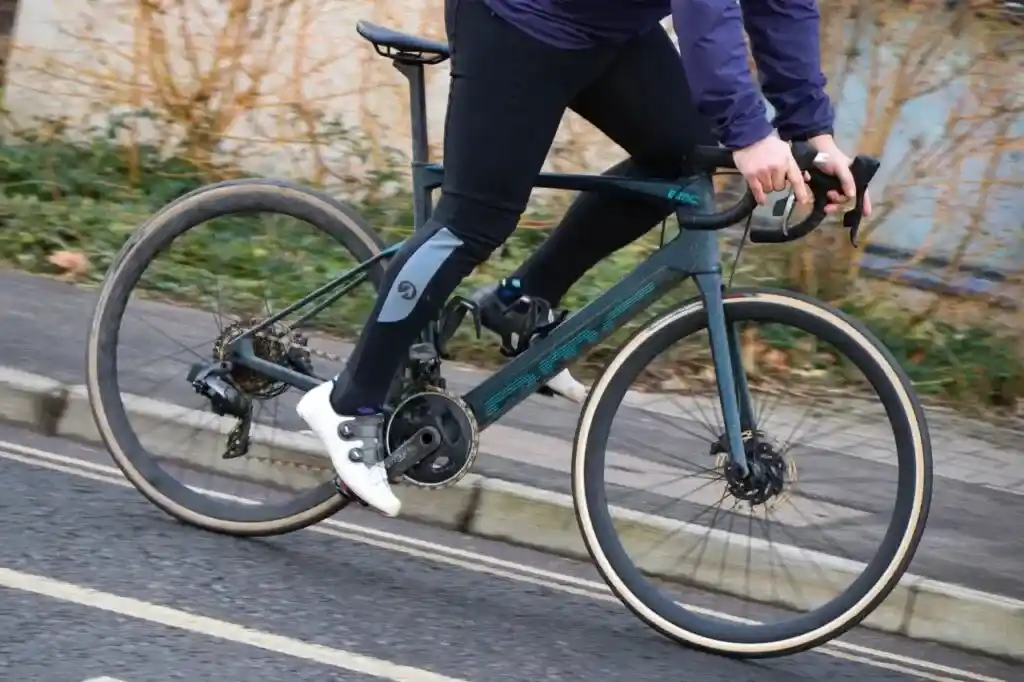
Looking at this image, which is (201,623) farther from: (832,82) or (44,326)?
(832,82)

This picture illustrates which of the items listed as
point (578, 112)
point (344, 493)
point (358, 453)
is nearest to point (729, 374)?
point (578, 112)

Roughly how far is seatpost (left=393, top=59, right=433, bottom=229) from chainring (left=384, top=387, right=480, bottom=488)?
443mm

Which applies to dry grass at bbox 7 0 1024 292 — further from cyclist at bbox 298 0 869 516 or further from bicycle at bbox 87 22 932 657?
cyclist at bbox 298 0 869 516

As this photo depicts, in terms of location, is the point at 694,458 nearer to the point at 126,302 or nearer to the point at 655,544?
the point at 655,544

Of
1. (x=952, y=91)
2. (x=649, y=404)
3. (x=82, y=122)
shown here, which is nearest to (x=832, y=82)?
(x=952, y=91)

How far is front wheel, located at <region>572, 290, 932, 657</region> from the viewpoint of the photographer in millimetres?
3570

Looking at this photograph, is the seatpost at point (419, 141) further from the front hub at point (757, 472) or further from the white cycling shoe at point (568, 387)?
the front hub at point (757, 472)

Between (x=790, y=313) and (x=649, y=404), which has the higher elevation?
(x=790, y=313)

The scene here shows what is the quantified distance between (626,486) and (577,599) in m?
0.35

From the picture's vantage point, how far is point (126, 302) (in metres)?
4.25

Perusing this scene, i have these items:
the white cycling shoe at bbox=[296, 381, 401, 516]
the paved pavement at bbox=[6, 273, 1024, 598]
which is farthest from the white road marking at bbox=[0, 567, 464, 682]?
the paved pavement at bbox=[6, 273, 1024, 598]

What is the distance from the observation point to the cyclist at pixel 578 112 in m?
3.29

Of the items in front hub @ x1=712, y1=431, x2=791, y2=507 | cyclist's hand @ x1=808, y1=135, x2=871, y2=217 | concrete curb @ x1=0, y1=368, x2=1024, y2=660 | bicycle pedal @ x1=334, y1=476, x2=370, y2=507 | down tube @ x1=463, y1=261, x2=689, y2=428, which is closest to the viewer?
cyclist's hand @ x1=808, y1=135, x2=871, y2=217

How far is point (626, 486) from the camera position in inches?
156
